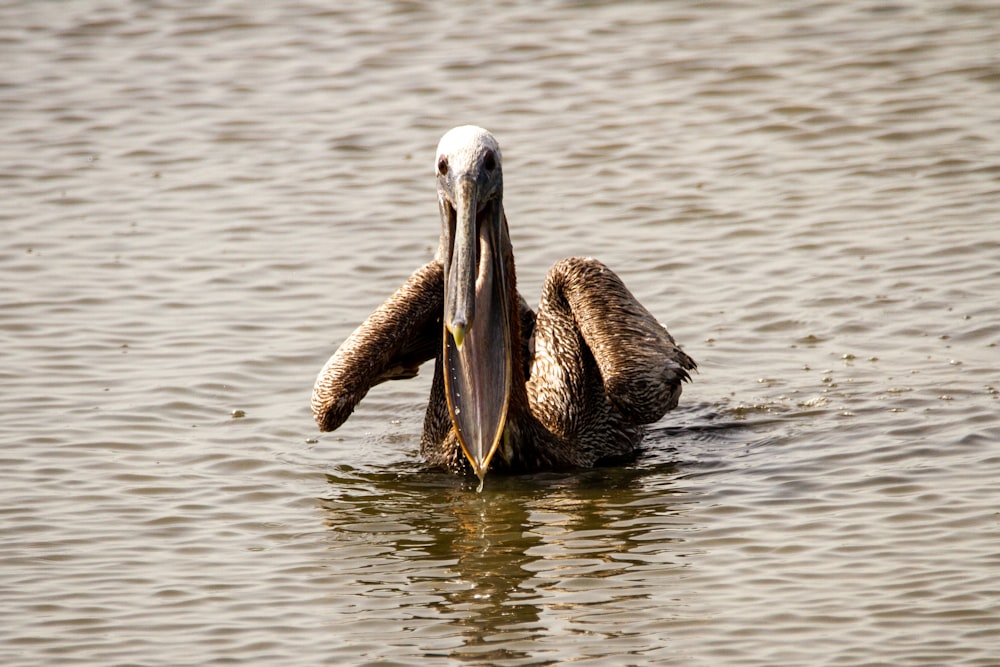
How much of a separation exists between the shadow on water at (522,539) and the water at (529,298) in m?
0.02

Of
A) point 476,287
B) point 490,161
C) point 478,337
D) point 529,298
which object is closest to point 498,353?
point 478,337

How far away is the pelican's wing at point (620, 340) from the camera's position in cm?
677

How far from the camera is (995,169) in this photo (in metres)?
9.97

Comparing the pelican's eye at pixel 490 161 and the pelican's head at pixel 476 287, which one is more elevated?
the pelican's eye at pixel 490 161

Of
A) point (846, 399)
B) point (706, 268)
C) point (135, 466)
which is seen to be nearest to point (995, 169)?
point (706, 268)

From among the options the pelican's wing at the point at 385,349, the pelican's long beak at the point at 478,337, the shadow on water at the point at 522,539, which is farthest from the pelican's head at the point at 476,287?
the pelican's wing at the point at 385,349

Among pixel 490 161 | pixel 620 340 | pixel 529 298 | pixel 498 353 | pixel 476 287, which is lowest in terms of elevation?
pixel 529 298

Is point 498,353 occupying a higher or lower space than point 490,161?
lower

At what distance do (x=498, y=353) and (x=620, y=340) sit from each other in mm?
928

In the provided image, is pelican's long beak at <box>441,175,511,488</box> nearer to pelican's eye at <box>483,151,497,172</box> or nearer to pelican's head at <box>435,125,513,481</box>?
pelican's head at <box>435,125,513,481</box>

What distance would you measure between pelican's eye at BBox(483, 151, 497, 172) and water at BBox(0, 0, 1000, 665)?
4.65ft

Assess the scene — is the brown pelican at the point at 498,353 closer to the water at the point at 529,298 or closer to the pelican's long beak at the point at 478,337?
the pelican's long beak at the point at 478,337

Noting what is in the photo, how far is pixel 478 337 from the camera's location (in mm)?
6234

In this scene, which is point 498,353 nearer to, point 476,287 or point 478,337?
point 478,337
